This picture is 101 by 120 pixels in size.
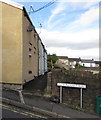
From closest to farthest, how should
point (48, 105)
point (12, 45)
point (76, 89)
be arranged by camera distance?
point (48, 105)
point (76, 89)
point (12, 45)

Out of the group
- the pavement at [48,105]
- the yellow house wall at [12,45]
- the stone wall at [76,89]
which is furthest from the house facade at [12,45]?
the stone wall at [76,89]

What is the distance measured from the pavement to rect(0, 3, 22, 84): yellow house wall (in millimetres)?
1549

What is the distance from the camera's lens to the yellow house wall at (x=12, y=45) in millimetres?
8992

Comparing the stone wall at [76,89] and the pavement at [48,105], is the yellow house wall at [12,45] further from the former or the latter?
the stone wall at [76,89]

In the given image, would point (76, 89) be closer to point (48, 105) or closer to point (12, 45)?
point (48, 105)

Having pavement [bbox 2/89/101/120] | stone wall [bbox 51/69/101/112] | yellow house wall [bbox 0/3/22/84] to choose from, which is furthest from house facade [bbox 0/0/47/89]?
stone wall [bbox 51/69/101/112]

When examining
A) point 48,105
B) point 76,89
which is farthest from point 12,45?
point 76,89

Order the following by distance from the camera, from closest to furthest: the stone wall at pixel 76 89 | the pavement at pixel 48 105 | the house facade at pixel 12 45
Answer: the pavement at pixel 48 105 < the stone wall at pixel 76 89 < the house facade at pixel 12 45

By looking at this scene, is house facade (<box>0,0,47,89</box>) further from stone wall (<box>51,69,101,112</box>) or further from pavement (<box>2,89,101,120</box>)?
stone wall (<box>51,69,101,112</box>)

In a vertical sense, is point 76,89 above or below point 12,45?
below

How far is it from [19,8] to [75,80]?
6.61 m

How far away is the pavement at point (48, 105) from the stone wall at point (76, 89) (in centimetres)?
69

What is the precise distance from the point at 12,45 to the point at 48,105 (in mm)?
5158

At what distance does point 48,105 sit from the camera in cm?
687
